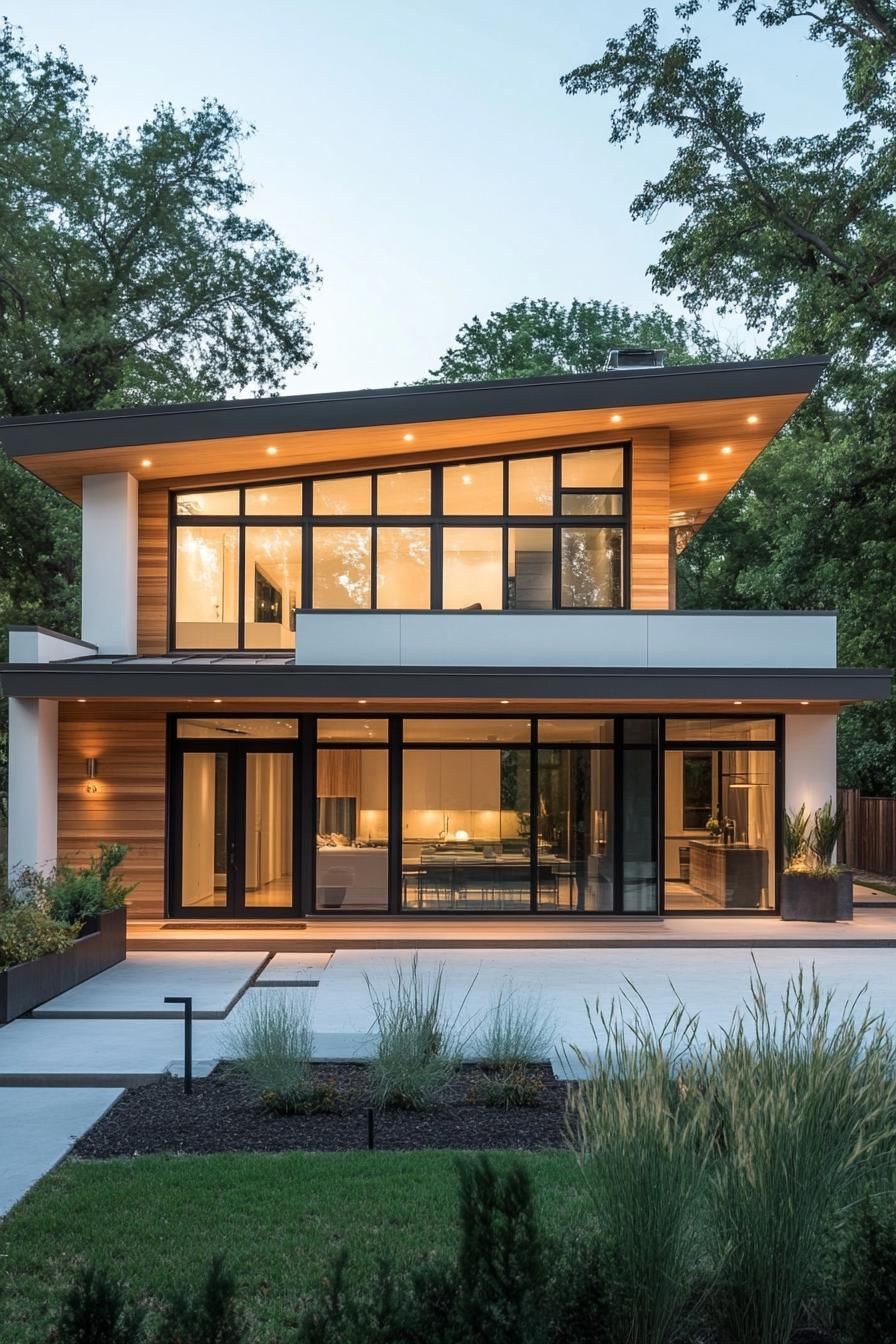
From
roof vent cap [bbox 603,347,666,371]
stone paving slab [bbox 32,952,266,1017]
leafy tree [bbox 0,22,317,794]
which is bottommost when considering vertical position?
stone paving slab [bbox 32,952,266,1017]

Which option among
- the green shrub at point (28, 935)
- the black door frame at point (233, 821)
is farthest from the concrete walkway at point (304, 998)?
the black door frame at point (233, 821)

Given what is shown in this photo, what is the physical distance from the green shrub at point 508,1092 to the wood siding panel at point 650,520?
10.1m

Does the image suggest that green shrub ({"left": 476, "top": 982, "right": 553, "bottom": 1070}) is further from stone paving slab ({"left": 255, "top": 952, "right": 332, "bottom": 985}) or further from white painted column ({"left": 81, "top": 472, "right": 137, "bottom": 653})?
white painted column ({"left": 81, "top": 472, "right": 137, "bottom": 653})

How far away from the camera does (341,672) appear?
14625 millimetres

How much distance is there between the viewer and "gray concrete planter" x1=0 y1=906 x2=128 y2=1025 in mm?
10086

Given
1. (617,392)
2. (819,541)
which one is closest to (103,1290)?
(617,392)

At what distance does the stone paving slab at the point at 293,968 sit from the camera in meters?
12.5

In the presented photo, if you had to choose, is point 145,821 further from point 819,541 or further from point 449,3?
point 449,3

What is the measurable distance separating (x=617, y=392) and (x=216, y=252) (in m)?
22.1

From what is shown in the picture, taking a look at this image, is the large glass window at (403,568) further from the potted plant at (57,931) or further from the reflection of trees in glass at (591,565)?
the potted plant at (57,931)

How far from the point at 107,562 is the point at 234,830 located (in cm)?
400

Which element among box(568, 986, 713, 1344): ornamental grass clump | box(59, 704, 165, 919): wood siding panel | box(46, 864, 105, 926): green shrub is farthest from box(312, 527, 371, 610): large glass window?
box(568, 986, 713, 1344): ornamental grass clump

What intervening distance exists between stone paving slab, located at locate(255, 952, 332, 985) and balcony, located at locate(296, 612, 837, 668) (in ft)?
11.9

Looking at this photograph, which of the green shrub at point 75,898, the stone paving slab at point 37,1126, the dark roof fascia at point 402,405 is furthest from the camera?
the dark roof fascia at point 402,405
